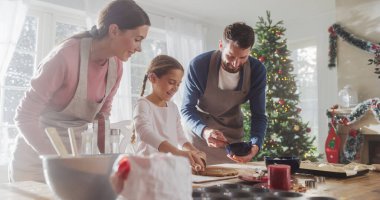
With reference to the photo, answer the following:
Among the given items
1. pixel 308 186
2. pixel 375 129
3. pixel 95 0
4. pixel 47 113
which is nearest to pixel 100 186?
pixel 308 186

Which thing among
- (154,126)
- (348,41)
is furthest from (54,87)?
(348,41)

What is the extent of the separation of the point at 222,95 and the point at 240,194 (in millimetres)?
1077

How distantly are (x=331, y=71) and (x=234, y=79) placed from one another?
3.42 metres

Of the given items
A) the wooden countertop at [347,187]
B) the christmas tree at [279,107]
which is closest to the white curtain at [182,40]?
the christmas tree at [279,107]

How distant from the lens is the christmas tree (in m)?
4.09

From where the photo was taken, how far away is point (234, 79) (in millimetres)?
1947

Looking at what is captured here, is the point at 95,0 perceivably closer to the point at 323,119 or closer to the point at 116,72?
the point at 116,72

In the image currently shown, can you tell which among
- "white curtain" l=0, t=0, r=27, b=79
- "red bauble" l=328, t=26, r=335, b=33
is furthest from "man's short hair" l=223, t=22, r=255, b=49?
"red bauble" l=328, t=26, r=335, b=33

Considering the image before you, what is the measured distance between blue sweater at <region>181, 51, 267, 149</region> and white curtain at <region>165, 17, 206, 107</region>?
2.87m

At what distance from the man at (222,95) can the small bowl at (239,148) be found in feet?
1.74

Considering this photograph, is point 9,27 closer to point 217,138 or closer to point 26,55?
point 26,55

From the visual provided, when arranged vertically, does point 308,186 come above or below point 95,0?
below

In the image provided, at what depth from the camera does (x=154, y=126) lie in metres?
1.65

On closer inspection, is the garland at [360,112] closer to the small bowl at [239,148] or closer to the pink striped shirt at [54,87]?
the small bowl at [239,148]
